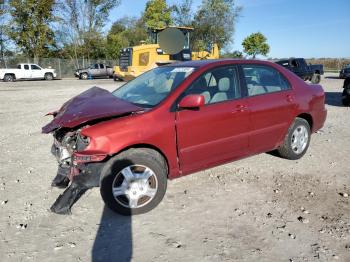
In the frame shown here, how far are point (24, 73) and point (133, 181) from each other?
32247 millimetres

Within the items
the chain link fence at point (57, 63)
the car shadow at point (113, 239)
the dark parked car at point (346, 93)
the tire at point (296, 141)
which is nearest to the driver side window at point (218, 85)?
the tire at point (296, 141)

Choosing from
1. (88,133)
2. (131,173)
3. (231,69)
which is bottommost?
(131,173)

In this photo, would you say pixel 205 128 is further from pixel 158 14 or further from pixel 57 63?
pixel 158 14

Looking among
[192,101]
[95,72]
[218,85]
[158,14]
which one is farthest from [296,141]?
[158,14]

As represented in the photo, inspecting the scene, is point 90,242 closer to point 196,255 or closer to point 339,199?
point 196,255

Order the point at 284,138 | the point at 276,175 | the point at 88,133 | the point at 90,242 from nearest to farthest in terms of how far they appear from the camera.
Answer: the point at 90,242 < the point at 88,133 < the point at 276,175 < the point at 284,138

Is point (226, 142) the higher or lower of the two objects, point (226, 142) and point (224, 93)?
the lower

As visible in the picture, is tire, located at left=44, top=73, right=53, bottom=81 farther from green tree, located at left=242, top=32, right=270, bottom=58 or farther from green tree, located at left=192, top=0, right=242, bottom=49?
green tree, located at left=242, top=32, right=270, bottom=58

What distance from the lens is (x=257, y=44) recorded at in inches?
2232

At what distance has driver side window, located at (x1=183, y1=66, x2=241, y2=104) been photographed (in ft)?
14.5

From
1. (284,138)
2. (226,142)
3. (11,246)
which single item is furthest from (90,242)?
(284,138)

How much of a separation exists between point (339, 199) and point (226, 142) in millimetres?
1491

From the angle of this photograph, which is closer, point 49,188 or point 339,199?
point 339,199

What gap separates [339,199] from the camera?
4.26 m
